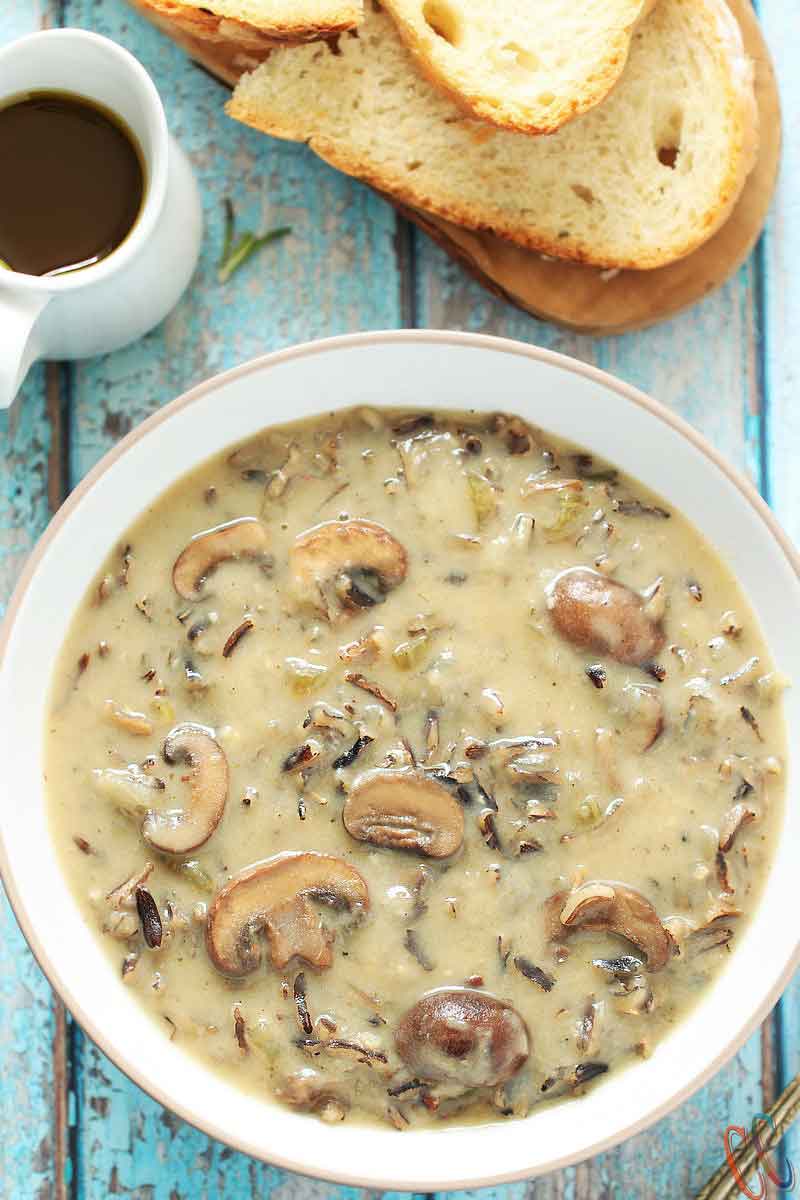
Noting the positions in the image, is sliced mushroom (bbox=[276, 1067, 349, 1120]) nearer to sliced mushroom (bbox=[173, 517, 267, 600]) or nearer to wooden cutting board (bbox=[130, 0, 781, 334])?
sliced mushroom (bbox=[173, 517, 267, 600])

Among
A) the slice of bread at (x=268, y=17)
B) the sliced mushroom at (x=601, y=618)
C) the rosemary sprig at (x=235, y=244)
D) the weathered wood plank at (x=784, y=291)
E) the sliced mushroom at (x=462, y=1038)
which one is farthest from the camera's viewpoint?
the weathered wood plank at (x=784, y=291)

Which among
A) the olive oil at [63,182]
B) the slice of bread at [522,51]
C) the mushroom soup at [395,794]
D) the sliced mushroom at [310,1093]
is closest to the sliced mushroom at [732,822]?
the mushroom soup at [395,794]

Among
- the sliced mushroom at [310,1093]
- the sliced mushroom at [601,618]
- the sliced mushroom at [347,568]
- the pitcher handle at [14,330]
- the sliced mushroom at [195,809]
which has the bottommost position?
the sliced mushroom at [310,1093]

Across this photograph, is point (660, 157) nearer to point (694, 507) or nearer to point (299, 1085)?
point (694, 507)

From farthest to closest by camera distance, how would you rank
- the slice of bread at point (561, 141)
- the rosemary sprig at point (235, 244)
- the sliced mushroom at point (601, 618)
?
the rosemary sprig at point (235, 244) → the slice of bread at point (561, 141) → the sliced mushroom at point (601, 618)

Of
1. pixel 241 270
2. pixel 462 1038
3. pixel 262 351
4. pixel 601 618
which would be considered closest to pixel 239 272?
pixel 241 270

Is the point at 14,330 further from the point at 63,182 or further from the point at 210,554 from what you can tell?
the point at 210,554

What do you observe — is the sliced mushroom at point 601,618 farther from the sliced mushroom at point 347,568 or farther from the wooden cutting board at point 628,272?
the wooden cutting board at point 628,272

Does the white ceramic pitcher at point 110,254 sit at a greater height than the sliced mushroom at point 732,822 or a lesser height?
greater
